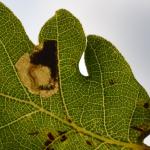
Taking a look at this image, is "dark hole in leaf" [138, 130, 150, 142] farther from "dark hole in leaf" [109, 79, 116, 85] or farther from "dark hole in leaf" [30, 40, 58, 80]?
"dark hole in leaf" [30, 40, 58, 80]

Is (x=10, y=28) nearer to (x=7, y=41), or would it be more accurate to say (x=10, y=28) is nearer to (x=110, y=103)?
(x=7, y=41)

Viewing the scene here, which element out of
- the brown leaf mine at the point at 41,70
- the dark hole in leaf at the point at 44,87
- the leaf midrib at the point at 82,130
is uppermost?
the brown leaf mine at the point at 41,70

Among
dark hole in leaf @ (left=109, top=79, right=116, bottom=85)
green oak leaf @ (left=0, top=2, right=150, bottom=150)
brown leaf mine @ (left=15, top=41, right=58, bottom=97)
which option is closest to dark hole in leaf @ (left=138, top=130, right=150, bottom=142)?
green oak leaf @ (left=0, top=2, right=150, bottom=150)

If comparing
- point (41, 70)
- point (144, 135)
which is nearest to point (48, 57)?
point (41, 70)

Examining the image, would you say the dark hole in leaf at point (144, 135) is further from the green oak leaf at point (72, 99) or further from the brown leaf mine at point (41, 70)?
the brown leaf mine at point (41, 70)

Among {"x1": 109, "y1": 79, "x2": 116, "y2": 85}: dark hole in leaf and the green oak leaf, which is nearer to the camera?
the green oak leaf

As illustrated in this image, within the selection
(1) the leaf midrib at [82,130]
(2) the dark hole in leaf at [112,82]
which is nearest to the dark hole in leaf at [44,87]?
(1) the leaf midrib at [82,130]

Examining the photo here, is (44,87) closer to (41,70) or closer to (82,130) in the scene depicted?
(41,70)

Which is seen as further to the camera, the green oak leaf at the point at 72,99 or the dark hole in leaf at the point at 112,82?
the dark hole in leaf at the point at 112,82
